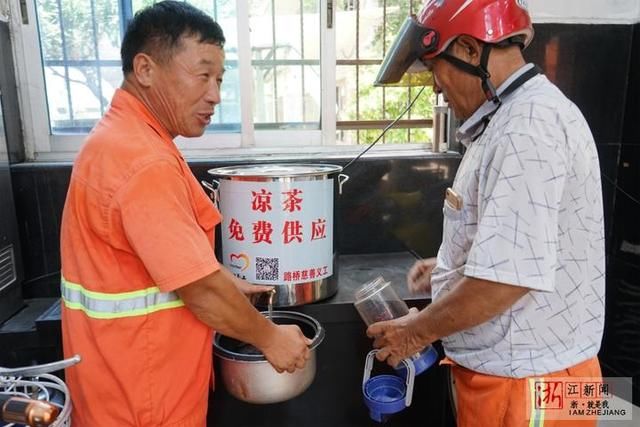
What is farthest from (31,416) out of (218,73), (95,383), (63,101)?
(63,101)

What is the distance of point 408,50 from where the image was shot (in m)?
0.92

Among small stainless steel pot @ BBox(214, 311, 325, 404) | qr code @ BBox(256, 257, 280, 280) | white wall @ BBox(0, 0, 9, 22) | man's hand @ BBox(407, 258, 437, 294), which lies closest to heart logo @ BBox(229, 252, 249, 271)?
qr code @ BBox(256, 257, 280, 280)

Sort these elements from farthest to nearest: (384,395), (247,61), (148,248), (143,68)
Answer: (247,61), (384,395), (143,68), (148,248)

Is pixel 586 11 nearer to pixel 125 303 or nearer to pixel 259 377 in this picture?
pixel 259 377

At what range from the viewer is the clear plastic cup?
118 centimetres

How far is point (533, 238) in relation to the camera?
723mm

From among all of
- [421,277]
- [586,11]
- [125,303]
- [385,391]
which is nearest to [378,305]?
[421,277]

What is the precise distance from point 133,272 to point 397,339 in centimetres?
54

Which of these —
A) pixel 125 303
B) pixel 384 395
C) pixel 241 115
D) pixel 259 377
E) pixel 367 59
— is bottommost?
pixel 384 395

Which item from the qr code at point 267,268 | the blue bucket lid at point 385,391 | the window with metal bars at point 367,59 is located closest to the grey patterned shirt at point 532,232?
the blue bucket lid at point 385,391

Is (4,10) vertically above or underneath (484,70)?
above

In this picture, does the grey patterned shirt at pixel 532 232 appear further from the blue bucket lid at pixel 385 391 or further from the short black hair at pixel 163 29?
the short black hair at pixel 163 29

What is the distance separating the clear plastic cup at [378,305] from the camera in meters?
1.18

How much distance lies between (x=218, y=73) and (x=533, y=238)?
2.03 ft
